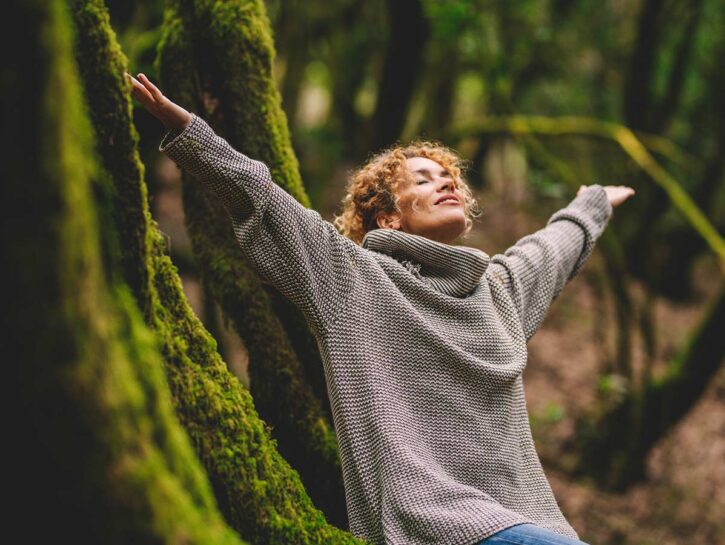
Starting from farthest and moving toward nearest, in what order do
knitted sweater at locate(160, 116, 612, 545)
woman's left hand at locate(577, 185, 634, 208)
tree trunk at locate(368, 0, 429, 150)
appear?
1. tree trunk at locate(368, 0, 429, 150)
2. woman's left hand at locate(577, 185, 634, 208)
3. knitted sweater at locate(160, 116, 612, 545)

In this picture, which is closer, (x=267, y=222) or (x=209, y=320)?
(x=267, y=222)

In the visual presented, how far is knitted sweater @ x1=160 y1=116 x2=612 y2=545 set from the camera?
2.09 m

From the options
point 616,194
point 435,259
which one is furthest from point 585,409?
point 435,259

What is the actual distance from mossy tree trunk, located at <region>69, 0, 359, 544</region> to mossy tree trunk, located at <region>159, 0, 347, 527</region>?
72 centimetres

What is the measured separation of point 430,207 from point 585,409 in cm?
560

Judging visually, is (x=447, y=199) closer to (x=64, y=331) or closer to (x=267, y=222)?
(x=267, y=222)

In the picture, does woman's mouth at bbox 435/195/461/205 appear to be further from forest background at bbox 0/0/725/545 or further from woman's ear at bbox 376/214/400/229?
forest background at bbox 0/0/725/545

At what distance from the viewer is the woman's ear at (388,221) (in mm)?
2686

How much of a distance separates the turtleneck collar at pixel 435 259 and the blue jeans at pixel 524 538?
2.66 ft

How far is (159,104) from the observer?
79.0 inches

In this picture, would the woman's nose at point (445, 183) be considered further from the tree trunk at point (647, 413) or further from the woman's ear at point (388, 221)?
the tree trunk at point (647, 413)

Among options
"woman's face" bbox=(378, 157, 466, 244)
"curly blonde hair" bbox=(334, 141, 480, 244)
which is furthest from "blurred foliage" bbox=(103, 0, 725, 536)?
"woman's face" bbox=(378, 157, 466, 244)

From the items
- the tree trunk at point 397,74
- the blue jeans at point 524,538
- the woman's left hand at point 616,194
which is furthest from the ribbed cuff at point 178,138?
the tree trunk at point 397,74

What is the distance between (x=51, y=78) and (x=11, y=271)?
0.27m
